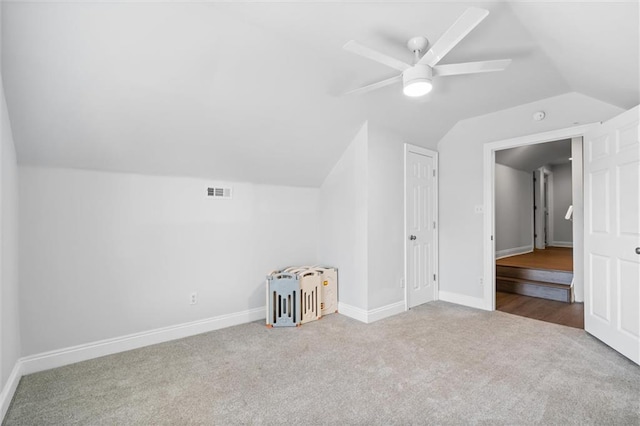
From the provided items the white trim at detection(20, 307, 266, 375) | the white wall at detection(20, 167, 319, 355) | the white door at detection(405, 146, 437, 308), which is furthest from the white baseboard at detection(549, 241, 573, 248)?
the white trim at detection(20, 307, 266, 375)

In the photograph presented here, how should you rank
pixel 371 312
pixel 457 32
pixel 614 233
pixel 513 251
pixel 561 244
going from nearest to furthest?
1. pixel 457 32
2. pixel 614 233
3. pixel 371 312
4. pixel 513 251
5. pixel 561 244

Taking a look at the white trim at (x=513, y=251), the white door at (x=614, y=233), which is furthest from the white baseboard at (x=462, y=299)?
the white trim at (x=513, y=251)

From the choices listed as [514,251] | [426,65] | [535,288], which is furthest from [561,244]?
[426,65]

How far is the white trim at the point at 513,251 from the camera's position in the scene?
6.23m

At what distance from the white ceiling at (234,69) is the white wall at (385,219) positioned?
2.03 feet

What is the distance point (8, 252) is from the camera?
2127 millimetres

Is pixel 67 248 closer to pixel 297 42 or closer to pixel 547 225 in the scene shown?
pixel 297 42

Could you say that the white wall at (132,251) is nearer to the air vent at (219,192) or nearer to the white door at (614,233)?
the air vent at (219,192)

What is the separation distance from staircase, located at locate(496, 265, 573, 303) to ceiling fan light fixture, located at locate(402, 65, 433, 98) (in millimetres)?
3923

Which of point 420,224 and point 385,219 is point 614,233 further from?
point 385,219

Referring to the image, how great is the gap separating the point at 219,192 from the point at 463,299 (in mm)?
3422

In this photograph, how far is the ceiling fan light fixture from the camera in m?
2.09

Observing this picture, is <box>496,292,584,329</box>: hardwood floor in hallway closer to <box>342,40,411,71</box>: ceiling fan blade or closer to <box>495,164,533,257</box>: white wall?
<box>495,164,533,257</box>: white wall

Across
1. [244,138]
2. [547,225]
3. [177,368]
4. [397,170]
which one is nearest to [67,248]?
[177,368]
